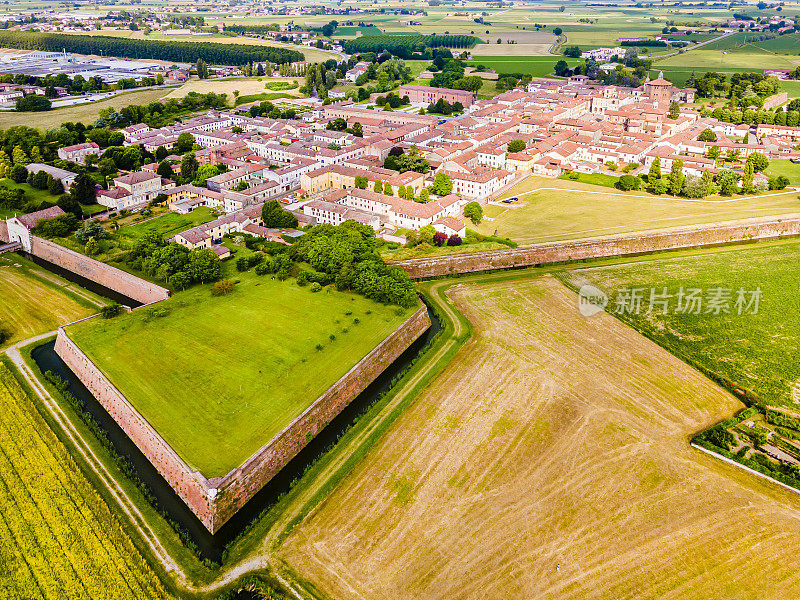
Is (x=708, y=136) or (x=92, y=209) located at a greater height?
(x=708, y=136)

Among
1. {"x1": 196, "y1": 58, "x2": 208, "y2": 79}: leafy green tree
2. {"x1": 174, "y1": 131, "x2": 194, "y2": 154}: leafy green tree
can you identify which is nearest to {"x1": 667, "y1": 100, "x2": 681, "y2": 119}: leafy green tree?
{"x1": 174, "y1": 131, "x2": 194, "y2": 154}: leafy green tree

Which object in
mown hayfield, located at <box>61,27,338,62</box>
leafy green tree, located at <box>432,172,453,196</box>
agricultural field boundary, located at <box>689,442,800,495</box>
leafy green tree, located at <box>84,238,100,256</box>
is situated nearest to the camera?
agricultural field boundary, located at <box>689,442,800,495</box>

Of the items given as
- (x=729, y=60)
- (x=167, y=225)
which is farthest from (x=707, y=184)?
(x=729, y=60)

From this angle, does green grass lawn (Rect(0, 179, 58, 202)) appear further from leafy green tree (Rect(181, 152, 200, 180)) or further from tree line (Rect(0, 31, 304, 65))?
tree line (Rect(0, 31, 304, 65))

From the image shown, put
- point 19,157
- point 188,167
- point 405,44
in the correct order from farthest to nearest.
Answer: point 405,44 < point 19,157 < point 188,167

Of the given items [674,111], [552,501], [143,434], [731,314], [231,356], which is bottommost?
[552,501]

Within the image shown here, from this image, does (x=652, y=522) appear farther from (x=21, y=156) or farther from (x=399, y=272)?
(x=21, y=156)

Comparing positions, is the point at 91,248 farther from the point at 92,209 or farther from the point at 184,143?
the point at 184,143
